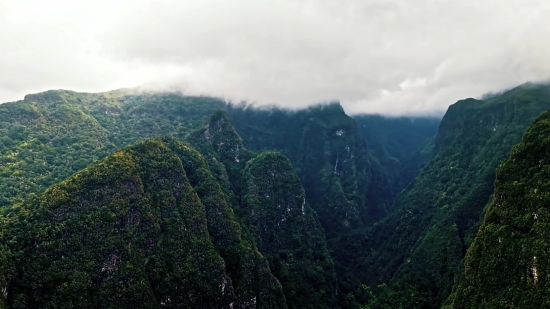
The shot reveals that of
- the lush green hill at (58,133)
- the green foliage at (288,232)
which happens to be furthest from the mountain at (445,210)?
the lush green hill at (58,133)

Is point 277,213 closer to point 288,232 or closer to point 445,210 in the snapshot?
point 288,232

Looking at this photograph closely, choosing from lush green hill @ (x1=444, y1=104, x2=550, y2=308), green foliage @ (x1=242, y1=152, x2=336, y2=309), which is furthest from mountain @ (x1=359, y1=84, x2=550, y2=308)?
lush green hill @ (x1=444, y1=104, x2=550, y2=308)

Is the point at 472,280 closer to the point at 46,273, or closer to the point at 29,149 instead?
the point at 46,273

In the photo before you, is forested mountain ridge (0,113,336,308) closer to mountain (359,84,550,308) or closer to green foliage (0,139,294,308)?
green foliage (0,139,294,308)

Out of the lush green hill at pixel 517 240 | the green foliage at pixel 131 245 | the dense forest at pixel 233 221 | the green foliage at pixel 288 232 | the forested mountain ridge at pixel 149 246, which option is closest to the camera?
the lush green hill at pixel 517 240

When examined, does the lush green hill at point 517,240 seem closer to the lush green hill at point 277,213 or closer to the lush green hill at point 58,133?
the lush green hill at point 277,213

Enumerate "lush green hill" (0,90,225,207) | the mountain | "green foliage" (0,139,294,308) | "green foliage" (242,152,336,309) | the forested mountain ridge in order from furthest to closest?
"lush green hill" (0,90,225,207) < "green foliage" (242,152,336,309) < the mountain < the forested mountain ridge < "green foliage" (0,139,294,308)

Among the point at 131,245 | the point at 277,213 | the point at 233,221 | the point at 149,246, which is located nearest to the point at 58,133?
the point at 233,221
